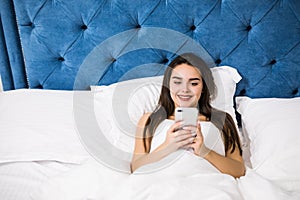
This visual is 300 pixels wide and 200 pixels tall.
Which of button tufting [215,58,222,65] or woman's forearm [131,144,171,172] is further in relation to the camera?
button tufting [215,58,222,65]

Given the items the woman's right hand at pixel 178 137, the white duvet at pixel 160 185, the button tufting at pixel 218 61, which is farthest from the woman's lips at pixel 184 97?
the button tufting at pixel 218 61

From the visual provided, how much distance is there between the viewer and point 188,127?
1.12m

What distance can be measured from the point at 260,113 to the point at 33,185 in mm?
914

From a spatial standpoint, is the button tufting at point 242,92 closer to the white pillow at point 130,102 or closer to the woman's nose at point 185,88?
the white pillow at point 130,102

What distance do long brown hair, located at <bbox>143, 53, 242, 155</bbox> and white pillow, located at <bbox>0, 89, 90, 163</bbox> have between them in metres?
0.30

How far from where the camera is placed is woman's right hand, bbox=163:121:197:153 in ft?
3.62

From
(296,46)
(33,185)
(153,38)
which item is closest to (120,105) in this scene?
(153,38)

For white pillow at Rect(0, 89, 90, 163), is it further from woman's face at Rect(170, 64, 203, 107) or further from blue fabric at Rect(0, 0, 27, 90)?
woman's face at Rect(170, 64, 203, 107)

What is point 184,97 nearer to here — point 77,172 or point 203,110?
point 203,110

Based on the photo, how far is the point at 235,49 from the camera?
4.64 feet

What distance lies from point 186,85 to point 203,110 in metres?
0.15

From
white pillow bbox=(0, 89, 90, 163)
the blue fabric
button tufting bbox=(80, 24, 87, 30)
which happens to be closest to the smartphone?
white pillow bbox=(0, 89, 90, 163)

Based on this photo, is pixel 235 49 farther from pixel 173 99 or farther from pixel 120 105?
pixel 120 105

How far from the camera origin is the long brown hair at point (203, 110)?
1.21 meters
